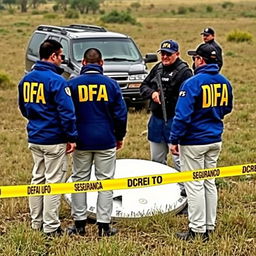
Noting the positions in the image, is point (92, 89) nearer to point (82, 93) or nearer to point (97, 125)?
point (82, 93)

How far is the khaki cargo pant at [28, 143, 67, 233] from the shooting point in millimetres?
5434

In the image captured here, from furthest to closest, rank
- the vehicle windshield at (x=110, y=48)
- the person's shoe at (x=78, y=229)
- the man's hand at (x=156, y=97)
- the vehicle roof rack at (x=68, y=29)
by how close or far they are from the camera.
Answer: the vehicle roof rack at (x=68, y=29) < the vehicle windshield at (x=110, y=48) < the man's hand at (x=156, y=97) < the person's shoe at (x=78, y=229)

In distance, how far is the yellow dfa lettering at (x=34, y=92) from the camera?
527 centimetres

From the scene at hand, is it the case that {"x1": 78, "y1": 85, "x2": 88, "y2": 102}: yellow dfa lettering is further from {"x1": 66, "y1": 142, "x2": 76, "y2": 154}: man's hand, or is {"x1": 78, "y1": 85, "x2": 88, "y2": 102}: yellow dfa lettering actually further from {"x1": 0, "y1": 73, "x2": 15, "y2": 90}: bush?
{"x1": 0, "y1": 73, "x2": 15, "y2": 90}: bush

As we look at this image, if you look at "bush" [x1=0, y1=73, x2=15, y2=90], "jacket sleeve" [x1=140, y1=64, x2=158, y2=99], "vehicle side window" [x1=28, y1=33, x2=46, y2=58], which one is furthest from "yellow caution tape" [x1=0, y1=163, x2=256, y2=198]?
"bush" [x1=0, y1=73, x2=15, y2=90]

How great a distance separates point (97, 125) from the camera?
5.51 m

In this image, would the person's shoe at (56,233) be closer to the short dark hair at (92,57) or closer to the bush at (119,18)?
the short dark hair at (92,57)

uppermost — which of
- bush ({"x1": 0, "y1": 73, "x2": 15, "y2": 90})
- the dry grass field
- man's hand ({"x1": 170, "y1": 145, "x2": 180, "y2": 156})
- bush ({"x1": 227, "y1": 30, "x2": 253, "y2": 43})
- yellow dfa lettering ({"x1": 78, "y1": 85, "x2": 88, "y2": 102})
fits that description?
yellow dfa lettering ({"x1": 78, "y1": 85, "x2": 88, "y2": 102})

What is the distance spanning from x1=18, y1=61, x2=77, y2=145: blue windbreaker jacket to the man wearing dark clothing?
5.15 ft

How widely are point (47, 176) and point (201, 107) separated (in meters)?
1.60

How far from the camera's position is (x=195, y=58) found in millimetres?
5430

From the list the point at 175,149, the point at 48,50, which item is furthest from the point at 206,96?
the point at 48,50

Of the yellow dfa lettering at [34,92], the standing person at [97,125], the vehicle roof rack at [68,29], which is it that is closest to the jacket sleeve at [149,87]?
the standing person at [97,125]

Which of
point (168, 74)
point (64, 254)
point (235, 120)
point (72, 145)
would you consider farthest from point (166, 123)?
point (235, 120)
